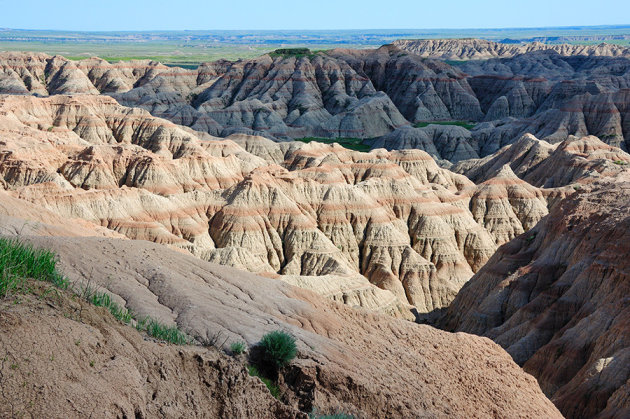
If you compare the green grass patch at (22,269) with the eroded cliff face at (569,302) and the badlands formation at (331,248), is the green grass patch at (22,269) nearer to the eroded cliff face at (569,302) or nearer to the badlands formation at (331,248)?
the badlands formation at (331,248)

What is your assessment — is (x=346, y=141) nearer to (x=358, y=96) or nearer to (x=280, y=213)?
(x=358, y=96)

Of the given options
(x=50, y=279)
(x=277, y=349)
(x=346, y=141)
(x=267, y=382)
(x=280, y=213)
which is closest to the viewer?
(x=50, y=279)

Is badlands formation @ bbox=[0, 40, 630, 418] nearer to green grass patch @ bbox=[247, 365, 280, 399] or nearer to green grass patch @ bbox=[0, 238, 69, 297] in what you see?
green grass patch @ bbox=[247, 365, 280, 399]

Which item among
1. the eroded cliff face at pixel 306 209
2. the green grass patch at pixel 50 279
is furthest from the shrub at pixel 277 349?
the eroded cliff face at pixel 306 209

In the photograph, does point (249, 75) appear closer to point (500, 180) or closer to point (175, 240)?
point (500, 180)

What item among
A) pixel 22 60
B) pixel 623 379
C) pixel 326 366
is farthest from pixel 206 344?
pixel 22 60

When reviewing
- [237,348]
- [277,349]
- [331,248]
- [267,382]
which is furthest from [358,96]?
[267,382]

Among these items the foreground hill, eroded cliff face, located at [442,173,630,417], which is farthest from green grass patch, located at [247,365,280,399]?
eroded cliff face, located at [442,173,630,417]
